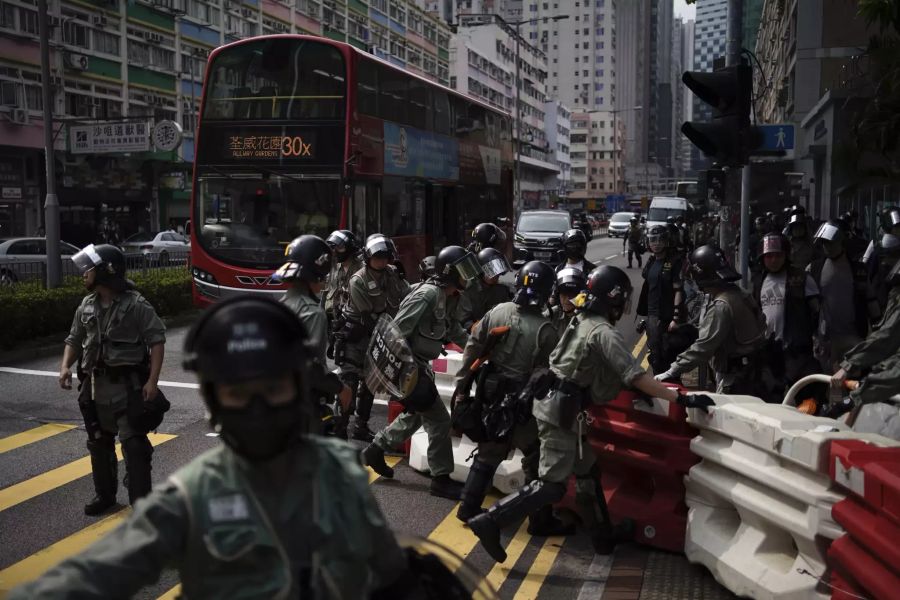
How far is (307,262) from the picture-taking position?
5316 mm

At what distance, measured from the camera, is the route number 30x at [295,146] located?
13.5 metres

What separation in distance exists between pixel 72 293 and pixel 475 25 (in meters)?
85.8

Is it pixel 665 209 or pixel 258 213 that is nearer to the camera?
→ pixel 258 213

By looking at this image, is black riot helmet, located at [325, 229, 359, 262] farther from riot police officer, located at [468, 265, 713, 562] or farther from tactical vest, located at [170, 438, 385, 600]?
tactical vest, located at [170, 438, 385, 600]

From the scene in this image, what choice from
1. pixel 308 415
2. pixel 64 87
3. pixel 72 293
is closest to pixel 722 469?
pixel 308 415

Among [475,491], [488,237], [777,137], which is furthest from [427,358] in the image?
[777,137]

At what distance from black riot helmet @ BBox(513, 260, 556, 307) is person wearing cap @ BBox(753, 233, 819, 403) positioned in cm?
220

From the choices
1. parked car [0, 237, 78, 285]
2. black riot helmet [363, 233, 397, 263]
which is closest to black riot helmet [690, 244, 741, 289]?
black riot helmet [363, 233, 397, 263]

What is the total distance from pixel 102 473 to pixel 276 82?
888 cm

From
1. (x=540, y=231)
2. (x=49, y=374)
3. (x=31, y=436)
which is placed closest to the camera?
(x=31, y=436)

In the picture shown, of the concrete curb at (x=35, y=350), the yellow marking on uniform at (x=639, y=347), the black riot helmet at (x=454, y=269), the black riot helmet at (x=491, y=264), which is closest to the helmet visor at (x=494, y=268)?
the black riot helmet at (x=491, y=264)

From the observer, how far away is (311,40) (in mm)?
13656

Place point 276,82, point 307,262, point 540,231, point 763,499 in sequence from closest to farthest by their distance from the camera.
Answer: point 763,499, point 307,262, point 276,82, point 540,231

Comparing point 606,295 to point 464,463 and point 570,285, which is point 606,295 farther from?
point 464,463
